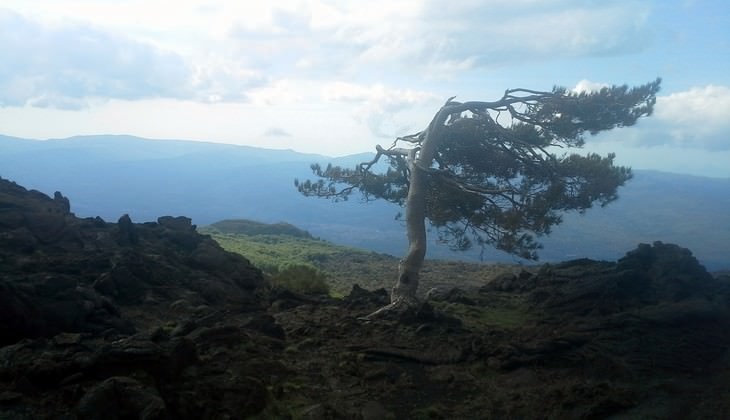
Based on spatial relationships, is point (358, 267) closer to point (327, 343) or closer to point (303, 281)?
point (303, 281)

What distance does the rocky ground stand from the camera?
8.05 metres

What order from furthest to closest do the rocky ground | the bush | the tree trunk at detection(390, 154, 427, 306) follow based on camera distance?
the bush
the tree trunk at detection(390, 154, 427, 306)
the rocky ground

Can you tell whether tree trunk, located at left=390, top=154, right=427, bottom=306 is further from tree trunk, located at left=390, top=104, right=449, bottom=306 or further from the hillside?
the hillside

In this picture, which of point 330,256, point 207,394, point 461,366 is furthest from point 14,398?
point 330,256

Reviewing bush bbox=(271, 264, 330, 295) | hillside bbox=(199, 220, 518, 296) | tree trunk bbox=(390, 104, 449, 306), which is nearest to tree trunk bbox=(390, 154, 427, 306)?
tree trunk bbox=(390, 104, 449, 306)

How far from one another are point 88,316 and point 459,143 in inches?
417

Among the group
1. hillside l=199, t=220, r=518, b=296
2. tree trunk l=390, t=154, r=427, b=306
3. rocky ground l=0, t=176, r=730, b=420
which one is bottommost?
hillside l=199, t=220, r=518, b=296

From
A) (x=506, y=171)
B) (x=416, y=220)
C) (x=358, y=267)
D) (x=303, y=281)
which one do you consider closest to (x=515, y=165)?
(x=506, y=171)

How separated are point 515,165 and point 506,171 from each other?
0.31 meters

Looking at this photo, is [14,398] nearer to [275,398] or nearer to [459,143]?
[275,398]

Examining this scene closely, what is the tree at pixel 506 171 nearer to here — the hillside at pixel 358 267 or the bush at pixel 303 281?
the bush at pixel 303 281

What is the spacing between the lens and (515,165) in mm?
17453

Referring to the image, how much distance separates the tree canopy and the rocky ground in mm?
2094

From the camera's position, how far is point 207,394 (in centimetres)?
833
